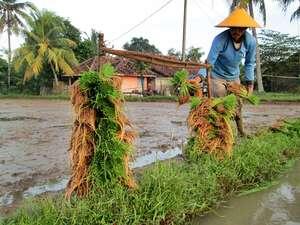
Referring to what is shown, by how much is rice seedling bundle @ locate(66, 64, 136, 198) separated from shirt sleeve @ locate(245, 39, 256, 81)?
10.4 ft

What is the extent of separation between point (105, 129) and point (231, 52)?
3044 mm

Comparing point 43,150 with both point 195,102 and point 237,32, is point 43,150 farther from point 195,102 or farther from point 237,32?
point 237,32

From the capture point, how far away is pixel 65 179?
5090 millimetres

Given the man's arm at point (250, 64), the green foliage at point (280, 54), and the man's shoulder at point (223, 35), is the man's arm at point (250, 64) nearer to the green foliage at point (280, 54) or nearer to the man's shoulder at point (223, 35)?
the man's shoulder at point (223, 35)

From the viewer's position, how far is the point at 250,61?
264 inches

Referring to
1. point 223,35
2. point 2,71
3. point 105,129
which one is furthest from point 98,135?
point 2,71

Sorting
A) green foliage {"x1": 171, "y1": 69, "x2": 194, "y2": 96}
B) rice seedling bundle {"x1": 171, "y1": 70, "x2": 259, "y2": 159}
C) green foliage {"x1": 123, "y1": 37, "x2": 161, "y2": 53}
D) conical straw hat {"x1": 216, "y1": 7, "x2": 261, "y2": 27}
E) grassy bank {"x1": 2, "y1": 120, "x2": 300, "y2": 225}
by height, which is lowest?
grassy bank {"x1": 2, "y1": 120, "x2": 300, "y2": 225}

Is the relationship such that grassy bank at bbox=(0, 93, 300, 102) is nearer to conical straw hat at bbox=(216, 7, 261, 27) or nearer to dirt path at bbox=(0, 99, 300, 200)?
dirt path at bbox=(0, 99, 300, 200)

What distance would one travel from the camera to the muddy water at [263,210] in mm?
4142

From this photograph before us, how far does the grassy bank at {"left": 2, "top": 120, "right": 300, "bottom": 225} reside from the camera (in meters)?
3.37

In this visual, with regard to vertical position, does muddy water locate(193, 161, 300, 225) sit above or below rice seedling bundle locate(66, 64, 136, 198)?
below

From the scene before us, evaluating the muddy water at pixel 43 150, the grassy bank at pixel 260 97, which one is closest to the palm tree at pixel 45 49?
the grassy bank at pixel 260 97

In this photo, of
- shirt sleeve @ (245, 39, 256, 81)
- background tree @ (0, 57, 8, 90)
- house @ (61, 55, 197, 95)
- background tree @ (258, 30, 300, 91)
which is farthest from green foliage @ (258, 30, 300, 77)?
shirt sleeve @ (245, 39, 256, 81)

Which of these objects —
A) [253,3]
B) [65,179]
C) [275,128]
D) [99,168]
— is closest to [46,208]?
[99,168]
